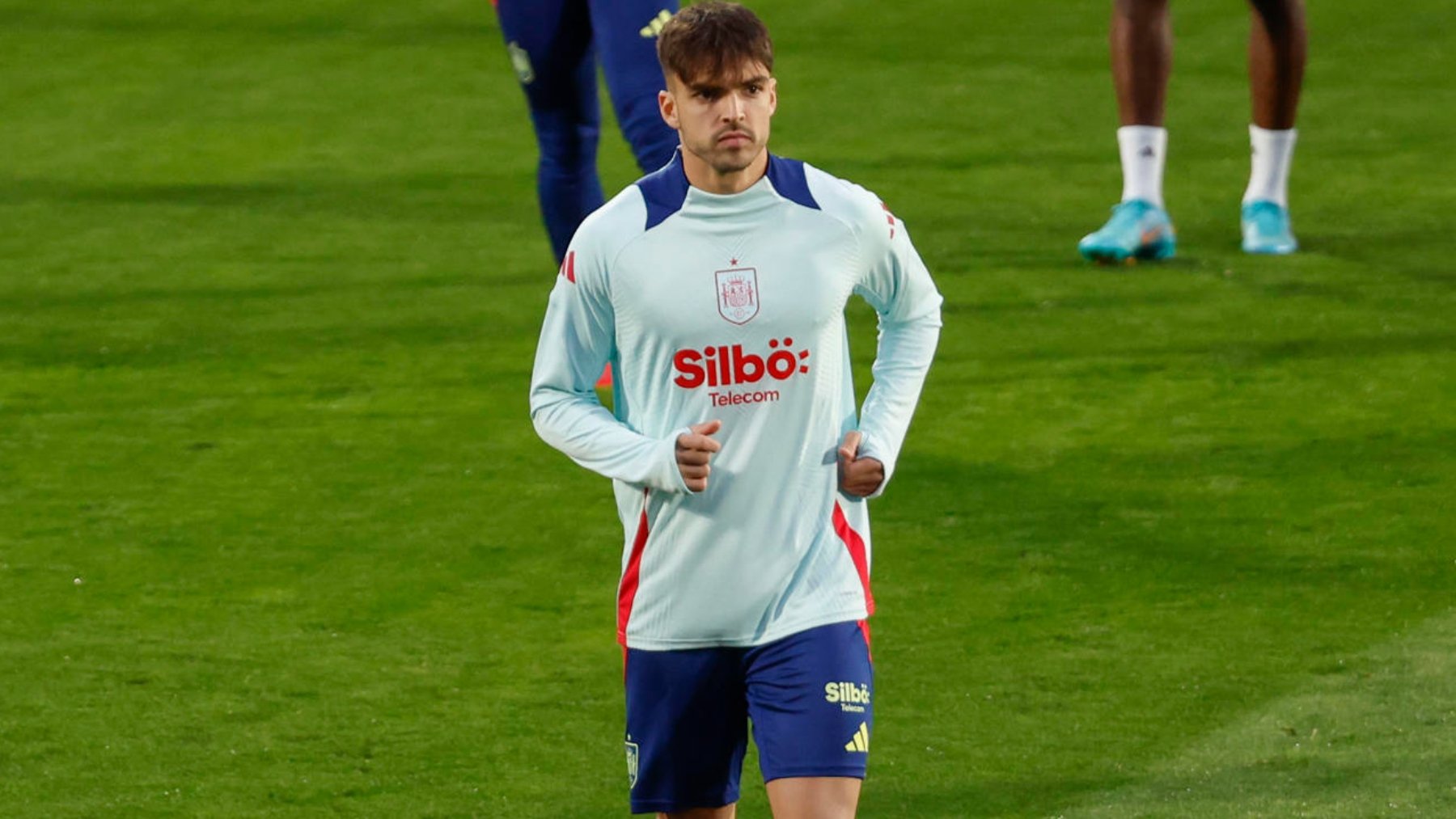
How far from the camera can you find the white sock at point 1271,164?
24.6 feet

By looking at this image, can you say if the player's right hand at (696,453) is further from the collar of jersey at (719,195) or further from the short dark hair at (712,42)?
the short dark hair at (712,42)

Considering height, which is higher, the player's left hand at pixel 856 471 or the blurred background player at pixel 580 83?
the player's left hand at pixel 856 471

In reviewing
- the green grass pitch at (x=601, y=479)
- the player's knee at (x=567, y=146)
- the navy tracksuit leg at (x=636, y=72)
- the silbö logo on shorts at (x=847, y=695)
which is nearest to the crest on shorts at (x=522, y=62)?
the player's knee at (x=567, y=146)

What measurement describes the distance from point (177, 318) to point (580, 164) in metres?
1.80

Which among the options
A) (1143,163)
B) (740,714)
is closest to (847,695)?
(740,714)

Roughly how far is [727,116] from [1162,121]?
4741mm

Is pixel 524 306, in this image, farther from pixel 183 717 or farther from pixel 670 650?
pixel 670 650

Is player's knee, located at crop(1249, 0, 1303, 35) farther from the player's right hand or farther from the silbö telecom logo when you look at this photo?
the player's right hand

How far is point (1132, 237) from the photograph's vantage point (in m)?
7.34

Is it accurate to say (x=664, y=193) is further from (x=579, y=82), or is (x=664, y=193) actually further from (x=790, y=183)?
(x=579, y=82)

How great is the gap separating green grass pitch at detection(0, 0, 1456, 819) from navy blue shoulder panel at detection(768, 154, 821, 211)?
1206 mm

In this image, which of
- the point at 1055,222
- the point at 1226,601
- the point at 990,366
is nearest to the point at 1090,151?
the point at 1055,222

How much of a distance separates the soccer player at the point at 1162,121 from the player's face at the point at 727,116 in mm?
4465

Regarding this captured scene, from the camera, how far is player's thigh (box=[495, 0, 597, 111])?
5.49 metres
